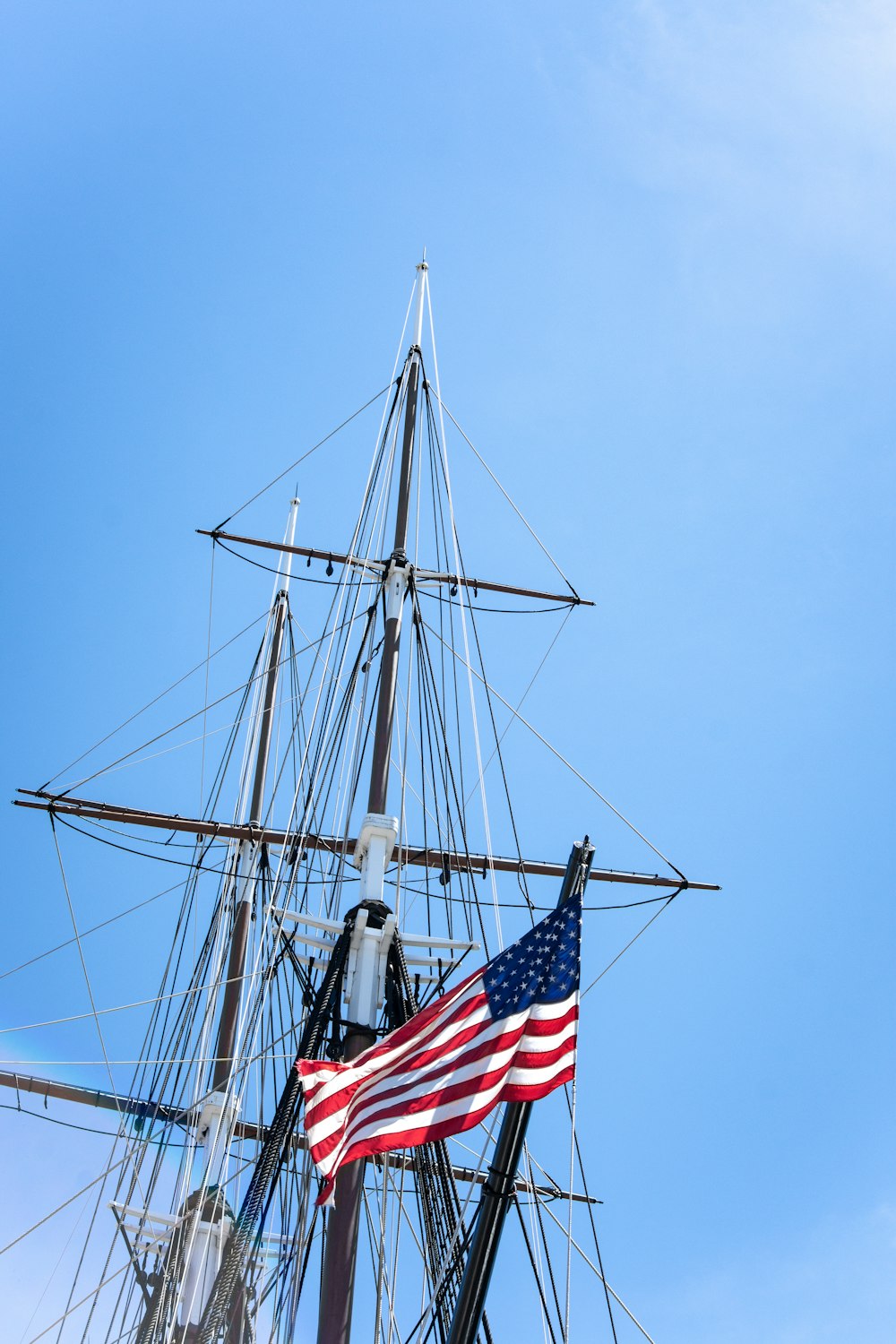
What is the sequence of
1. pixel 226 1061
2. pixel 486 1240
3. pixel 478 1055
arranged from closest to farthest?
pixel 486 1240 < pixel 478 1055 < pixel 226 1061

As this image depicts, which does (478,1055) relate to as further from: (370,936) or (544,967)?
(370,936)

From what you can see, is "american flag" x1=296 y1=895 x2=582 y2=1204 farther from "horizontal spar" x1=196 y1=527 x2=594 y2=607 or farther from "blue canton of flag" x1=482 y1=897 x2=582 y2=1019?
"horizontal spar" x1=196 y1=527 x2=594 y2=607

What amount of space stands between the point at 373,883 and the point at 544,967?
712cm

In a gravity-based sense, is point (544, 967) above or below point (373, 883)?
below

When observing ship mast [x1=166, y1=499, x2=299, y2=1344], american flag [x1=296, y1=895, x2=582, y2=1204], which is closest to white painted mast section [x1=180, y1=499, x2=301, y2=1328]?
ship mast [x1=166, y1=499, x2=299, y2=1344]

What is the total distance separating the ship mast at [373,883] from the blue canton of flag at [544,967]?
4966 millimetres

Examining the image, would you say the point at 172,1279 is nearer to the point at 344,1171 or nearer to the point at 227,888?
the point at 344,1171

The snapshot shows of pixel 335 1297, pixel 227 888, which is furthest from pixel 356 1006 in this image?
pixel 227 888

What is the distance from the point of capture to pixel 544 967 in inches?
348

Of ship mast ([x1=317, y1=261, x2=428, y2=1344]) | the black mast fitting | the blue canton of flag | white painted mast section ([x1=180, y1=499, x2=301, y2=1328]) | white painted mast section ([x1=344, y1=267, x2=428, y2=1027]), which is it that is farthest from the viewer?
white painted mast section ([x1=180, y1=499, x2=301, y2=1328])

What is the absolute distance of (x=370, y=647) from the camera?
20.3 metres

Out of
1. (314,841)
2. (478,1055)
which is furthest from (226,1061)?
(478,1055)

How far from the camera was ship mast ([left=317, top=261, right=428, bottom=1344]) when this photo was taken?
12453 millimetres

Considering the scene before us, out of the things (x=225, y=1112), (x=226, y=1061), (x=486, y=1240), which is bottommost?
(x=486, y=1240)
